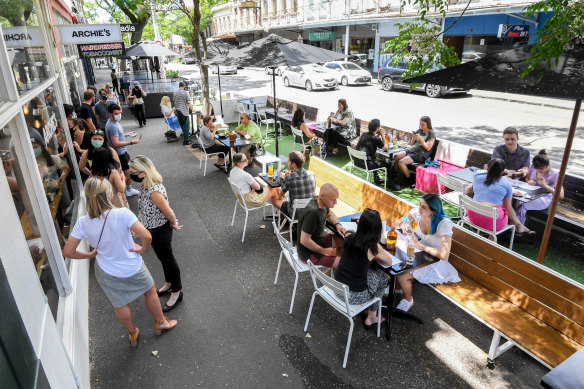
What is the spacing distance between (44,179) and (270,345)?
3338mm

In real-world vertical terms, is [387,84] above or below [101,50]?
below

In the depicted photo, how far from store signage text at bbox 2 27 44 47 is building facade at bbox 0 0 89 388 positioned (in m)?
0.02

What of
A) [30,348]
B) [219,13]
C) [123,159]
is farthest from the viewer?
[219,13]

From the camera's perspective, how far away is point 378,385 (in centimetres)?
353

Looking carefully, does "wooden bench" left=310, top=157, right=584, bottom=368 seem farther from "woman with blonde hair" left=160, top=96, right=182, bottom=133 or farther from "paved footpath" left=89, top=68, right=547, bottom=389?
"woman with blonde hair" left=160, top=96, right=182, bottom=133

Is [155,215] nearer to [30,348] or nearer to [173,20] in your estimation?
[30,348]

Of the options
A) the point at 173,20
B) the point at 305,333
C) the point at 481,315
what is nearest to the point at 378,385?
the point at 305,333

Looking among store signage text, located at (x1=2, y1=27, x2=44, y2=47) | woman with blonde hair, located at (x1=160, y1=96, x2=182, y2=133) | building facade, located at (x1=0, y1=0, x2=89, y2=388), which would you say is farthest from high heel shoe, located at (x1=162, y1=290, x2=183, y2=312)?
woman with blonde hair, located at (x1=160, y1=96, x2=182, y2=133)

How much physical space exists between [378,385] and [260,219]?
3.85 meters

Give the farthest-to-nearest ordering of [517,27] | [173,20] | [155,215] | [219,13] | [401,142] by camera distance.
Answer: [219,13] < [173,20] < [517,27] < [401,142] < [155,215]

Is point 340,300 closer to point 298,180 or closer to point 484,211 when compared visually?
point 298,180

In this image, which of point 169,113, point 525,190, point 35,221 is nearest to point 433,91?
point 169,113

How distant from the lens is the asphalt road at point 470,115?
11.5m

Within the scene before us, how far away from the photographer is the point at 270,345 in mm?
4039
